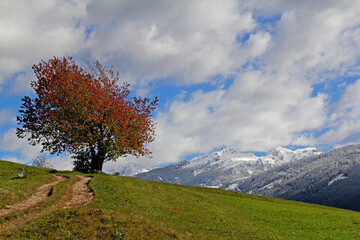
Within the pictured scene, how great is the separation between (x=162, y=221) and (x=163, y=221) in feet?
0.57

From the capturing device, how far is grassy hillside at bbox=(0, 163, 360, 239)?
728 inches

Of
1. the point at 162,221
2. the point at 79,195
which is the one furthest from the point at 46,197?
the point at 162,221

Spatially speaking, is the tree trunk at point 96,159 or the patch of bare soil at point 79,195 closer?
the patch of bare soil at point 79,195

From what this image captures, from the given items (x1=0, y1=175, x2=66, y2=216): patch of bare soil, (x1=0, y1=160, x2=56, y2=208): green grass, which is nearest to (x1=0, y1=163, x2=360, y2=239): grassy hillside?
(x1=0, y1=175, x2=66, y2=216): patch of bare soil

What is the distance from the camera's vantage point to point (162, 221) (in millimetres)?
27703

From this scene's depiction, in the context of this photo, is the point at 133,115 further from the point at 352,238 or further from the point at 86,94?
the point at 352,238

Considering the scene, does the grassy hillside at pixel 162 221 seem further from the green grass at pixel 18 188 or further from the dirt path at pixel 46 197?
the green grass at pixel 18 188

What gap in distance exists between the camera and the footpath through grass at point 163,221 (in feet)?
60.7

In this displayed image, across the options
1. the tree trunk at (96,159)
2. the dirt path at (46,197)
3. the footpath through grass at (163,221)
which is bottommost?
the footpath through grass at (163,221)

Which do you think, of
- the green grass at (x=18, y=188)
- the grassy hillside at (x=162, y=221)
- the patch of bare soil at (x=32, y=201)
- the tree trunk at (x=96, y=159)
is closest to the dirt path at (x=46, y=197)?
the patch of bare soil at (x=32, y=201)

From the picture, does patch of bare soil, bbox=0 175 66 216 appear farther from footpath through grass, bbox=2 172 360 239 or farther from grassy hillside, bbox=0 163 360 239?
footpath through grass, bbox=2 172 360 239

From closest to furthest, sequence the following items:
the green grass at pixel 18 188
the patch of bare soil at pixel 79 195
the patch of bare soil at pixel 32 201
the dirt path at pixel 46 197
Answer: the dirt path at pixel 46 197
the patch of bare soil at pixel 32 201
the patch of bare soil at pixel 79 195
the green grass at pixel 18 188

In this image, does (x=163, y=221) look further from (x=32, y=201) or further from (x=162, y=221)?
(x=32, y=201)

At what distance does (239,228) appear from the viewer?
30.5 meters
